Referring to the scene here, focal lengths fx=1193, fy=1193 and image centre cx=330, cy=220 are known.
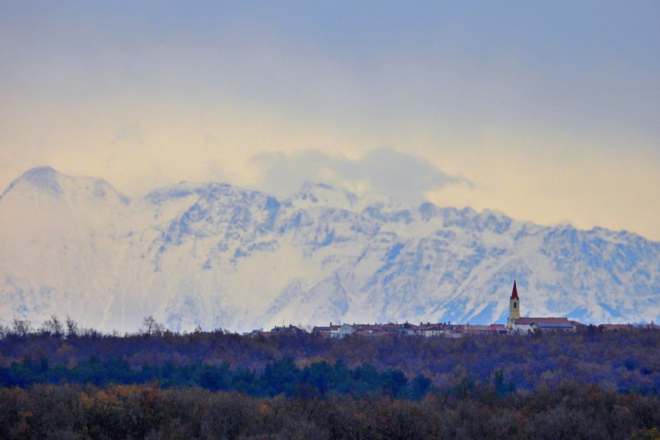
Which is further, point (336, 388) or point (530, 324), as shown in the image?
point (530, 324)

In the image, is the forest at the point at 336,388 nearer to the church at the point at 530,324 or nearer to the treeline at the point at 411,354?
the treeline at the point at 411,354

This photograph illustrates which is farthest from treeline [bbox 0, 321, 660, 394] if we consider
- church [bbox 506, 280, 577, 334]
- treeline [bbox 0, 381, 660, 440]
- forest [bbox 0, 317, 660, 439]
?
treeline [bbox 0, 381, 660, 440]

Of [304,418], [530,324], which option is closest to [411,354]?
[530,324]

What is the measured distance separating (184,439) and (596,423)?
74.0 feet

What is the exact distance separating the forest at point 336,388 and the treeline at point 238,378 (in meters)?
0.21

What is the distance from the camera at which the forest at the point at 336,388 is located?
217 ft

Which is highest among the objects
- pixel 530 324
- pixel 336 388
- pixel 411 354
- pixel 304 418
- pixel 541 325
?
pixel 530 324

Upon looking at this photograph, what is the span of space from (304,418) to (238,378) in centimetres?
3047

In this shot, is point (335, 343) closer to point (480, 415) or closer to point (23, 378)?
point (23, 378)

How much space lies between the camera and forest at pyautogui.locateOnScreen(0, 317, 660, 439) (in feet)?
217

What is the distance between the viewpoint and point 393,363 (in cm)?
12675

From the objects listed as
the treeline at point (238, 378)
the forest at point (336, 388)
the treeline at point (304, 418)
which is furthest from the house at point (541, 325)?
the treeline at point (304, 418)

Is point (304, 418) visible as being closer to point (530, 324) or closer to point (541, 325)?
point (541, 325)

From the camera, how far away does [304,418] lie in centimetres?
6800
